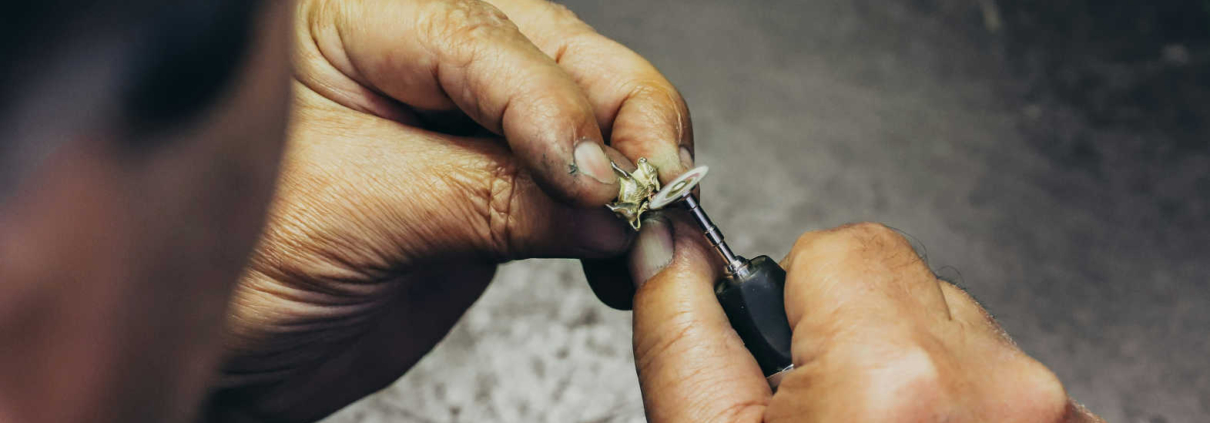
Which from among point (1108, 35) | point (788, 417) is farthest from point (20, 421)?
point (1108, 35)

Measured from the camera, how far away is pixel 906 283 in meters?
0.56

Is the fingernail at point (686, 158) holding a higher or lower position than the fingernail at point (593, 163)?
higher

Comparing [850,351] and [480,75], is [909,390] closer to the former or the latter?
[850,351]

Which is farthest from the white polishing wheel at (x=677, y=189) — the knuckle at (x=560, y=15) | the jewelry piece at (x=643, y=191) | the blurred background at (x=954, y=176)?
the blurred background at (x=954, y=176)

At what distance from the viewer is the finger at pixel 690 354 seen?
565 millimetres

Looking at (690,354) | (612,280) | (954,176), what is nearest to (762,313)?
(690,354)

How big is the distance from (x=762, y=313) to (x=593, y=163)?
158 millimetres

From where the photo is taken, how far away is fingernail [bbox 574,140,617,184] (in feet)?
1.94

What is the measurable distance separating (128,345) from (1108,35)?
1569 mm

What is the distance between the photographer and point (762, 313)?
594mm

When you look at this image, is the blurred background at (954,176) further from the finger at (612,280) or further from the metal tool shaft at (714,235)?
the metal tool shaft at (714,235)

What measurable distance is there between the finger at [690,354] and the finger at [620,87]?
8 cm

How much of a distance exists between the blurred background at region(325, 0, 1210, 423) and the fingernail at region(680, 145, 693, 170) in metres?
0.44

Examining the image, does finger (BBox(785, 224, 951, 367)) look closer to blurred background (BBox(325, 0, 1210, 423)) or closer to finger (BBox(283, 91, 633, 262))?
finger (BBox(283, 91, 633, 262))
